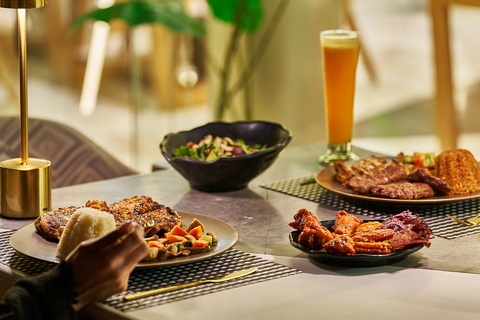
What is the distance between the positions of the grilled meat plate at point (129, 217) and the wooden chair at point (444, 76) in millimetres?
2631

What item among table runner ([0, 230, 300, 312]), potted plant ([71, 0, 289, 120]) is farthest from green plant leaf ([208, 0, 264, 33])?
table runner ([0, 230, 300, 312])

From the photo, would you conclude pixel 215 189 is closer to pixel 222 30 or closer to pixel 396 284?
pixel 396 284

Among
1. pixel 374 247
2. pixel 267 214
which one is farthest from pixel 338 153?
pixel 374 247

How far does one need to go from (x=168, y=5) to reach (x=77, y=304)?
2565 mm

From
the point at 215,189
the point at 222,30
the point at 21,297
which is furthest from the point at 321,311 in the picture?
the point at 222,30

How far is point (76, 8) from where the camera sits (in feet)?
13.2

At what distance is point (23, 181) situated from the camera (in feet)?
4.42

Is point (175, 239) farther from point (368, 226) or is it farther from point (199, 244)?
point (368, 226)

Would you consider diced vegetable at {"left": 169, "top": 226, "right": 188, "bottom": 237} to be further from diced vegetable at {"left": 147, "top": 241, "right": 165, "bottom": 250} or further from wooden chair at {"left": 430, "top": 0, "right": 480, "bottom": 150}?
wooden chair at {"left": 430, "top": 0, "right": 480, "bottom": 150}

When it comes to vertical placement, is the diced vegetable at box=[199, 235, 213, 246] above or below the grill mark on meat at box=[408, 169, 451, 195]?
below

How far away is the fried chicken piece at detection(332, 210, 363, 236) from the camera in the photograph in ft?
3.79

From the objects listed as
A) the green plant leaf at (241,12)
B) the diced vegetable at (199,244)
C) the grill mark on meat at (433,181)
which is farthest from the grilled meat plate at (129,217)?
the green plant leaf at (241,12)

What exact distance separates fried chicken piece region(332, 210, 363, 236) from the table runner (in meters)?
0.12

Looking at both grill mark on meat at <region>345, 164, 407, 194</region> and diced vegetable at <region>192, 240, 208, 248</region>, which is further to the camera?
grill mark on meat at <region>345, 164, 407, 194</region>
